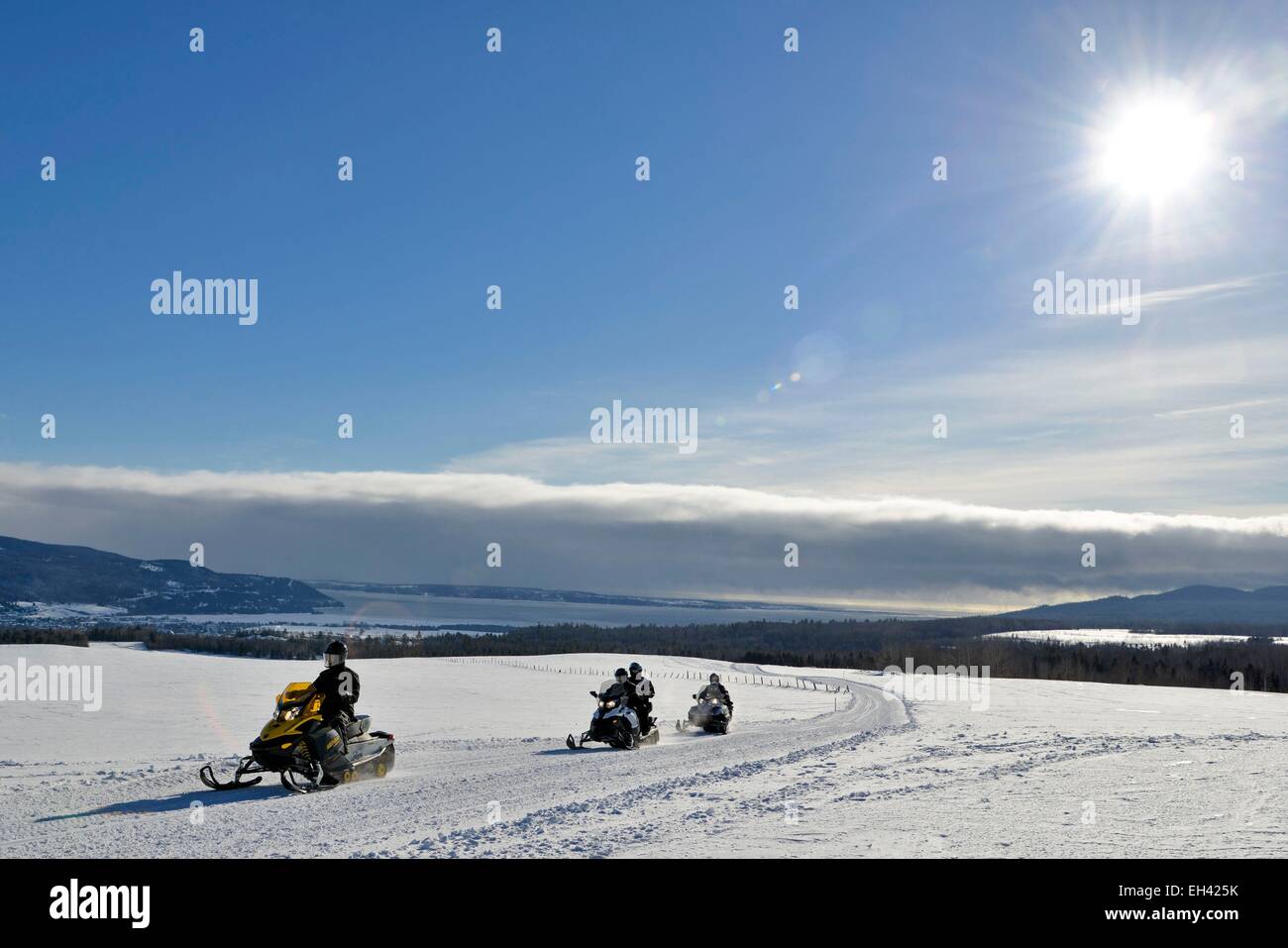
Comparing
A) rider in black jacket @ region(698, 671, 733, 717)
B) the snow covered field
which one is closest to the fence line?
the snow covered field

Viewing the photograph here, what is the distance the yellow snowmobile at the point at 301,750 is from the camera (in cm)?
1315

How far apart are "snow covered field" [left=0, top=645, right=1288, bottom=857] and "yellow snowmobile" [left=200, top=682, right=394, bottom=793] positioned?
1.20ft

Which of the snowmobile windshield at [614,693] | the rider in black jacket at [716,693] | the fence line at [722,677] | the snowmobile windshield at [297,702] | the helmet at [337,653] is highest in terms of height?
the helmet at [337,653]

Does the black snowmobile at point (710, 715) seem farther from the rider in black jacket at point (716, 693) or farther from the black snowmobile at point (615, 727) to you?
the black snowmobile at point (615, 727)

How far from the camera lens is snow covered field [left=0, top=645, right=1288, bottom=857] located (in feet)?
31.7

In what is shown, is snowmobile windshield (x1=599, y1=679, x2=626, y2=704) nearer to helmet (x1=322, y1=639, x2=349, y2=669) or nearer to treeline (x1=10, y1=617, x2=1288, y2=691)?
helmet (x1=322, y1=639, x2=349, y2=669)

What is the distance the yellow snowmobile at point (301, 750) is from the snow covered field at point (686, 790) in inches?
14.3

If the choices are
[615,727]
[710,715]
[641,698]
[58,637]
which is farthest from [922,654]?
[615,727]

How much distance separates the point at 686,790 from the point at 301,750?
5573 mm

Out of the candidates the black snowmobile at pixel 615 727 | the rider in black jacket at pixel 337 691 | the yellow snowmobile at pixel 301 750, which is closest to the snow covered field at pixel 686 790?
the yellow snowmobile at pixel 301 750

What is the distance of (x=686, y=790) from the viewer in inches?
523
